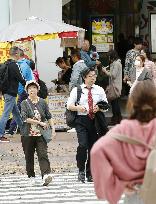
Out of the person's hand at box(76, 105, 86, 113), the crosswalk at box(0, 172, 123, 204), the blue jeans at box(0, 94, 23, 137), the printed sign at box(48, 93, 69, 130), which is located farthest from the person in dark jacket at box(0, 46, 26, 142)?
the person's hand at box(76, 105, 86, 113)

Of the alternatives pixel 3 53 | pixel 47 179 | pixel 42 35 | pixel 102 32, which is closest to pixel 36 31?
pixel 42 35

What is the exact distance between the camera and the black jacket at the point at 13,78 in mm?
16594

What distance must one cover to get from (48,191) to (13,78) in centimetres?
564

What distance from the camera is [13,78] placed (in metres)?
16.8

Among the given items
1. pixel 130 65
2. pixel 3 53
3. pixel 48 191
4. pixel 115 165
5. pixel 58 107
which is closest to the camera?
pixel 115 165

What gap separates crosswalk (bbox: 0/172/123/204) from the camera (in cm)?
1070

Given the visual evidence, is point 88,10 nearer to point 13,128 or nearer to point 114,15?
point 114,15

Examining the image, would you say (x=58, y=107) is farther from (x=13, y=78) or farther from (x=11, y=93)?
(x=13, y=78)

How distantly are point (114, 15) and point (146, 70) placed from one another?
10.4m

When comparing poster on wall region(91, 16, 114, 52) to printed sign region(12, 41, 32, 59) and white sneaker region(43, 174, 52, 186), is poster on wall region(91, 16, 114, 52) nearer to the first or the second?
printed sign region(12, 41, 32, 59)

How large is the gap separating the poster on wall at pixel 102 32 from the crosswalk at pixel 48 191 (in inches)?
471

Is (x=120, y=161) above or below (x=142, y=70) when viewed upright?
above

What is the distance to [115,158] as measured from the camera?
19.1ft

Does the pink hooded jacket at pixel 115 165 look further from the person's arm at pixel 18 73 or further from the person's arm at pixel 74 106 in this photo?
the person's arm at pixel 18 73
